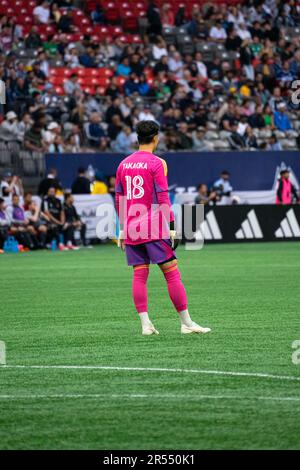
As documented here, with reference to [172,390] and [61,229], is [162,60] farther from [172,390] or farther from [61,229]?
[172,390]

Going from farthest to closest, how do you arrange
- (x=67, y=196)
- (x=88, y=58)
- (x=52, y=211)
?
(x=88, y=58) → (x=67, y=196) → (x=52, y=211)

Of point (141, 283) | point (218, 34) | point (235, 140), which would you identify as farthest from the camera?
point (218, 34)

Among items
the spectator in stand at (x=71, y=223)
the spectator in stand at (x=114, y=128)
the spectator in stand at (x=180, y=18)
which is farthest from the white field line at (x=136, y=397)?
the spectator in stand at (x=180, y=18)

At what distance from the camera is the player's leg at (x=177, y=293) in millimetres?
11188

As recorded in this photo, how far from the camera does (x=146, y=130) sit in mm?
11227

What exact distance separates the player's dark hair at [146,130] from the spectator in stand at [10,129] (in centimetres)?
1835

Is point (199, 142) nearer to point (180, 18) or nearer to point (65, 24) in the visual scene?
point (65, 24)

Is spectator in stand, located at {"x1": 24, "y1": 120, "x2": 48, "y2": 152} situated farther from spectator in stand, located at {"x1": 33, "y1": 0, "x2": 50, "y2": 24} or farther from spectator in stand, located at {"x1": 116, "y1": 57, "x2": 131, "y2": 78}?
spectator in stand, located at {"x1": 33, "y1": 0, "x2": 50, "y2": 24}

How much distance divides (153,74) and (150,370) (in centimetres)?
2693

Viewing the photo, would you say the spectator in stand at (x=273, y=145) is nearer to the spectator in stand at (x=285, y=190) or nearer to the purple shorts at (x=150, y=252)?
the spectator in stand at (x=285, y=190)

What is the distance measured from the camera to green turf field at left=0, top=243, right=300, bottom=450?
6699mm

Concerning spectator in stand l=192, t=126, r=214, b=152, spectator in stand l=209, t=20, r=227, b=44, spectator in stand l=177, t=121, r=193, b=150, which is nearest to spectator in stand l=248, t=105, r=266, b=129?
spectator in stand l=192, t=126, r=214, b=152

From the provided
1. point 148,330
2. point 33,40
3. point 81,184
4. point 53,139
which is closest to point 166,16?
point 33,40

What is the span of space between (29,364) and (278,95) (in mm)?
26929
